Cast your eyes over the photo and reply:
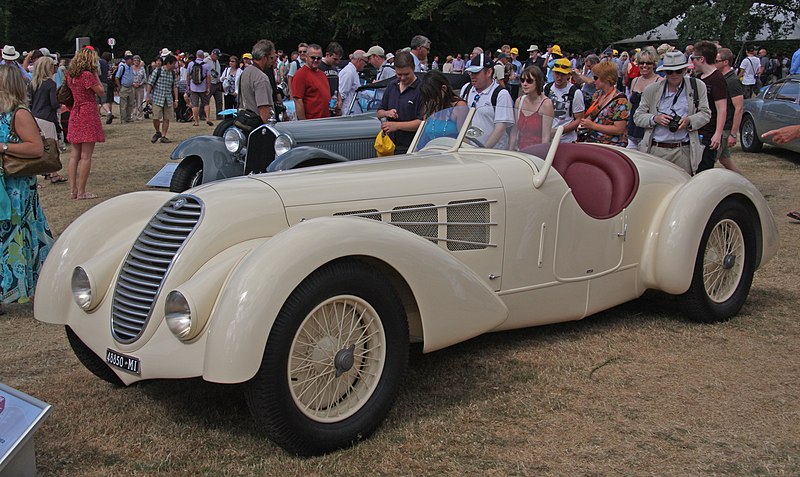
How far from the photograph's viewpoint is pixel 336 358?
3721 millimetres

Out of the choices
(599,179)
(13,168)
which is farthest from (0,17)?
(599,179)

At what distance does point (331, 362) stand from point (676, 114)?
15.3 ft

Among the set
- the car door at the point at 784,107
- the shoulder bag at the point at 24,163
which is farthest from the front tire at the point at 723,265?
the car door at the point at 784,107

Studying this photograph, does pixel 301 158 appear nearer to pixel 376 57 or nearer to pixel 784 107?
pixel 376 57

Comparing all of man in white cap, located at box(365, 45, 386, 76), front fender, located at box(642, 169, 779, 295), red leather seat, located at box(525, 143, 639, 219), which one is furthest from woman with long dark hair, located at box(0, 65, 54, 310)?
man in white cap, located at box(365, 45, 386, 76)

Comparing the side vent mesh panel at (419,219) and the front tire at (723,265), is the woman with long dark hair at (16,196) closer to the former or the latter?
the side vent mesh panel at (419,219)

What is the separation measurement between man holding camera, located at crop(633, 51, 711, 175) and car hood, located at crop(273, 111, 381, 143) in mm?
3289

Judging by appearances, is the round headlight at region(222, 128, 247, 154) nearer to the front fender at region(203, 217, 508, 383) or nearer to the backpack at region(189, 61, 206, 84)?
the front fender at region(203, 217, 508, 383)

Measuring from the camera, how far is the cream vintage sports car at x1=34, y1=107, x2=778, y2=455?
3555 millimetres

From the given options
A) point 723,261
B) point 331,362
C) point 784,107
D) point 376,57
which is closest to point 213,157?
point 376,57

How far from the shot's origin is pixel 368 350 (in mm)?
3820

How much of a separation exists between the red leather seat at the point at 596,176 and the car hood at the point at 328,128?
4.11 metres

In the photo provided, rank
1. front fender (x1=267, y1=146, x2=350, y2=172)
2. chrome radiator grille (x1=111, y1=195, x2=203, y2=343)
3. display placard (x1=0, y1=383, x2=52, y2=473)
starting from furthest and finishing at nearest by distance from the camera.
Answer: front fender (x1=267, y1=146, x2=350, y2=172) → chrome radiator grille (x1=111, y1=195, x2=203, y2=343) → display placard (x1=0, y1=383, x2=52, y2=473)

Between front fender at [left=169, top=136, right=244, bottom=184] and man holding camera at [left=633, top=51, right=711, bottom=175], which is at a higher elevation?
man holding camera at [left=633, top=51, right=711, bottom=175]
